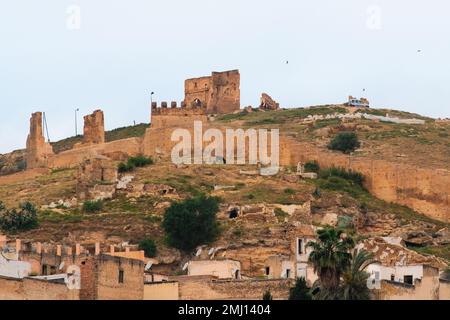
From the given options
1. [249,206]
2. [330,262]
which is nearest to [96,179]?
[249,206]

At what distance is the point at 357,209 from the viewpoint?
79.1 meters

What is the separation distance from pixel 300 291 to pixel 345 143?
3414 centimetres

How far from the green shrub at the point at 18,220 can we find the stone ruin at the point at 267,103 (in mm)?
34073

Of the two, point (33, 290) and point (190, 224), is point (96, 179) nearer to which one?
point (190, 224)

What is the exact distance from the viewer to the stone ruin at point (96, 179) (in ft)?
263

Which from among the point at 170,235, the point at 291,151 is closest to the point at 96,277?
the point at 170,235

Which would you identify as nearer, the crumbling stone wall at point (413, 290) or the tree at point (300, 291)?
the tree at point (300, 291)

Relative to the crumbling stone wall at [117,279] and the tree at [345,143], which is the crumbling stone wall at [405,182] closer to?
the tree at [345,143]

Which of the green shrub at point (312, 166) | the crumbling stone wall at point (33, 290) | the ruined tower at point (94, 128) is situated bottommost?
the crumbling stone wall at point (33, 290)

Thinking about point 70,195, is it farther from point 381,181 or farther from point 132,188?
point 381,181

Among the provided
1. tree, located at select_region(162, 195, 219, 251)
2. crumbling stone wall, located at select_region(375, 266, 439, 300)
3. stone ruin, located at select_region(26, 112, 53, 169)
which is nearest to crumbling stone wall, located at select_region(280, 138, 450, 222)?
tree, located at select_region(162, 195, 219, 251)

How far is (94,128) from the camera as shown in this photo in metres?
95.4

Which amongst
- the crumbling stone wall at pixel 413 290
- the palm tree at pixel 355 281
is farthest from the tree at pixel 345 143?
the palm tree at pixel 355 281

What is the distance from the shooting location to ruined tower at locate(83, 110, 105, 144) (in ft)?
311
